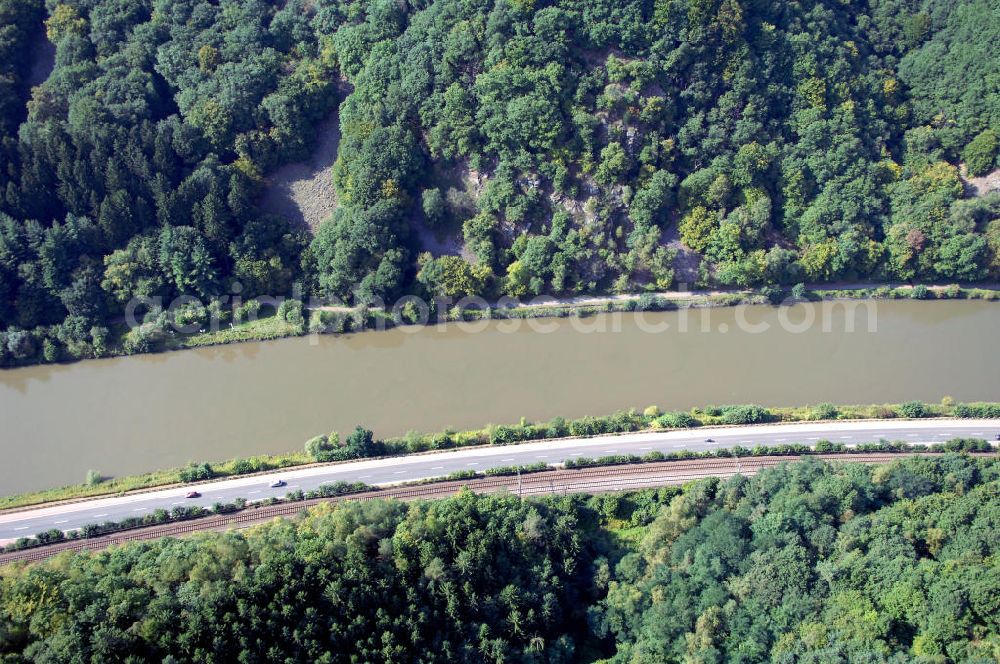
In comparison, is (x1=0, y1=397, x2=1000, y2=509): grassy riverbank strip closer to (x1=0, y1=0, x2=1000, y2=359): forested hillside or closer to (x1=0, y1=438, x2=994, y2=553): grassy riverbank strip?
(x1=0, y1=438, x2=994, y2=553): grassy riverbank strip

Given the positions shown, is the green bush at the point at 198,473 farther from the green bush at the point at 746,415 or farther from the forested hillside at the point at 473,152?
the green bush at the point at 746,415

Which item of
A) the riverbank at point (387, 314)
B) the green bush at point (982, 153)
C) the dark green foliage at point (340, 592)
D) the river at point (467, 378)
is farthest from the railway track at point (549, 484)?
the green bush at point (982, 153)

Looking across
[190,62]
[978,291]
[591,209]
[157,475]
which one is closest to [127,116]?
[190,62]

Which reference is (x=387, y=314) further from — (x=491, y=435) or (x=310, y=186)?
(x=491, y=435)

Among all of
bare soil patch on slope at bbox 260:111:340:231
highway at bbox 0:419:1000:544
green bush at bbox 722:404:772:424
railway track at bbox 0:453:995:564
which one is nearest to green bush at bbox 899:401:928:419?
highway at bbox 0:419:1000:544

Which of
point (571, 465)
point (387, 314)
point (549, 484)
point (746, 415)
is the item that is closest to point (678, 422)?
point (746, 415)

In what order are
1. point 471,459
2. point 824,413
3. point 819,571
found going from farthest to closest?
1. point 824,413
2. point 471,459
3. point 819,571
